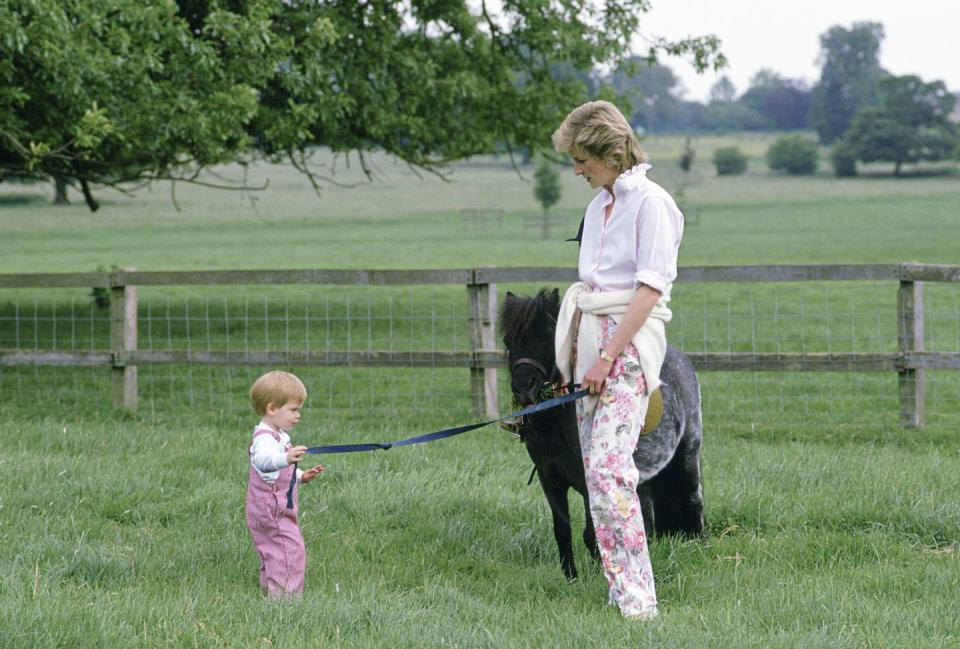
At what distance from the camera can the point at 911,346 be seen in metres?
9.04

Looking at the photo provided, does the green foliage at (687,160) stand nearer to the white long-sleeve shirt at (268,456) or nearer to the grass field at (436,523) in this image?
the grass field at (436,523)

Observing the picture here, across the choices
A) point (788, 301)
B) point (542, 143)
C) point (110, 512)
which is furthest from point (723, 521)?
point (788, 301)

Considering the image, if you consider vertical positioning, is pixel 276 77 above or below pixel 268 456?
above

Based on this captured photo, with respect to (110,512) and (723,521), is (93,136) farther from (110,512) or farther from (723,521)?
(723,521)

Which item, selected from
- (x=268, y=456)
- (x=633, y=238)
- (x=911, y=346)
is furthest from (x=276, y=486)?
(x=911, y=346)

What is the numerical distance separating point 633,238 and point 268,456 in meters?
1.70

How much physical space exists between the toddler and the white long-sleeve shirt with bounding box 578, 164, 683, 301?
1.30 m

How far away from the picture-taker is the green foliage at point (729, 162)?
97375 millimetres

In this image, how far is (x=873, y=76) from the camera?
13538 cm

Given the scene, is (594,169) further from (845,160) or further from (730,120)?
(730,120)

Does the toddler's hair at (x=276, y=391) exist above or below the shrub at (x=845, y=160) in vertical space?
below

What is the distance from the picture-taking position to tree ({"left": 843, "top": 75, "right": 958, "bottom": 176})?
94312mm

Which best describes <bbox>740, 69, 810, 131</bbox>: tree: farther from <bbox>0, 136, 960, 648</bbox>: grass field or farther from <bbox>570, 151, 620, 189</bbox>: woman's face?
<bbox>570, 151, 620, 189</bbox>: woman's face

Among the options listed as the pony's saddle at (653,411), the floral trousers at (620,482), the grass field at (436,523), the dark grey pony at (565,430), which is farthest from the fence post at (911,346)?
the floral trousers at (620,482)
